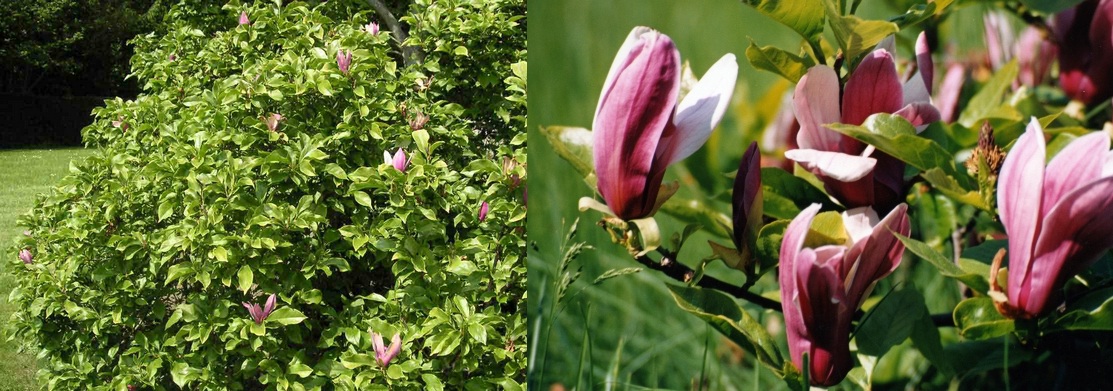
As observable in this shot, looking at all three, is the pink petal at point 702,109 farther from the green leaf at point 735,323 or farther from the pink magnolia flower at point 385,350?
the pink magnolia flower at point 385,350

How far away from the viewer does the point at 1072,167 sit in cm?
69

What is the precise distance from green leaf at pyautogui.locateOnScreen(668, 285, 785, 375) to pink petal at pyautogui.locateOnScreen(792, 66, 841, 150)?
0.20 meters

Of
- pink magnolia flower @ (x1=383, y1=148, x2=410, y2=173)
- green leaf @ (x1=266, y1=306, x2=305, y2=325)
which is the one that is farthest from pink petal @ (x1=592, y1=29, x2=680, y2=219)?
green leaf @ (x1=266, y1=306, x2=305, y2=325)

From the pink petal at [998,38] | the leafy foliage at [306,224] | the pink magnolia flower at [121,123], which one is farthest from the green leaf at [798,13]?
the pink magnolia flower at [121,123]

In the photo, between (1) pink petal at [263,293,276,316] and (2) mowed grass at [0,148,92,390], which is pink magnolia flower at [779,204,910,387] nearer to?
(1) pink petal at [263,293,276,316]

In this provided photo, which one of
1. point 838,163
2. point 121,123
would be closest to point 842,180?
point 838,163

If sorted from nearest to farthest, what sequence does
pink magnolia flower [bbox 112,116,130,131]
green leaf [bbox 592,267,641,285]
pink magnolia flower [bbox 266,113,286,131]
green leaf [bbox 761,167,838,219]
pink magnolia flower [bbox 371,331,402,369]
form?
green leaf [bbox 761,167,838,219], green leaf [bbox 592,267,641,285], pink magnolia flower [bbox 371,331,402,369], pink magnolia flower [bbox 266,113,286,131], pink magnolia flower [bbox 112,116,130,131]

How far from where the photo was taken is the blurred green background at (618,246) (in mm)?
964

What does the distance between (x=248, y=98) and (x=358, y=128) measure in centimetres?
30

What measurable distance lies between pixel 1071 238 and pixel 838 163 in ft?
0.58

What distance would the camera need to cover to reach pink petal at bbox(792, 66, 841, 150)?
81 cm

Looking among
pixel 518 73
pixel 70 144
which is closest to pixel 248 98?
pixel 518 73

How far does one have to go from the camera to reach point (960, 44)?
0.80 metres

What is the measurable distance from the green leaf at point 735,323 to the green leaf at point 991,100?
27cm
